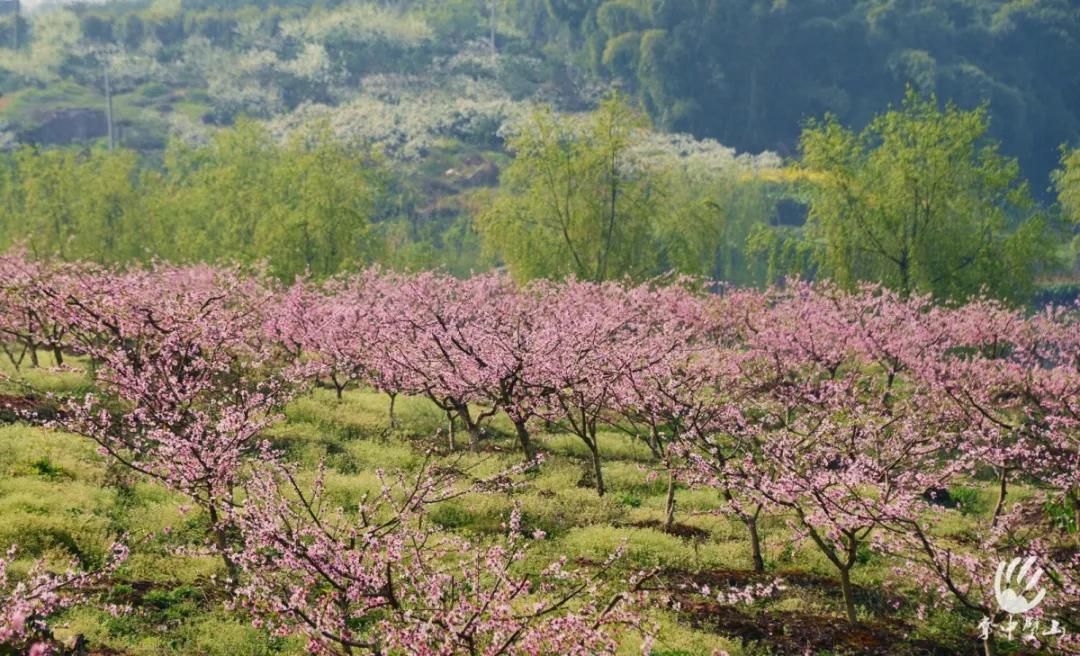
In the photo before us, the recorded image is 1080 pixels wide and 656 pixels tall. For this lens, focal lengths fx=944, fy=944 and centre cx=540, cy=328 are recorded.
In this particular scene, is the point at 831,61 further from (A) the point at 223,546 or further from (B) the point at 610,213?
(A) the point at 223,546

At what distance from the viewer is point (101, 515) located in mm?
18844

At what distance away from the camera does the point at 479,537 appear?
19.9 metres

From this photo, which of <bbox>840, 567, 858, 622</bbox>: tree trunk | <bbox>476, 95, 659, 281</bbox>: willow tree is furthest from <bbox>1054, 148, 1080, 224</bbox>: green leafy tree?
A: <bbox>840, 567, 858, 622</bbox>: tree trunk

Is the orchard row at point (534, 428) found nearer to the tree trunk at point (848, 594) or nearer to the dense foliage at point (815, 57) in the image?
the tree trunk at point (848, 594)

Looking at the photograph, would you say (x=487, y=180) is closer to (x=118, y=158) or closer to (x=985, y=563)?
(x=118, y=158)

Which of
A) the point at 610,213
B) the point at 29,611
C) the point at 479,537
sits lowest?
the point at 479,537

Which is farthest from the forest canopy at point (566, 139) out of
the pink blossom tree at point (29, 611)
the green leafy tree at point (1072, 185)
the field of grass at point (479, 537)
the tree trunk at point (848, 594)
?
the pink blossom tree at point (29, 611)

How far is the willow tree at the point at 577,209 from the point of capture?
51719 mm

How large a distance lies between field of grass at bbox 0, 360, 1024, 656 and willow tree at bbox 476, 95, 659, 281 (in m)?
24.9

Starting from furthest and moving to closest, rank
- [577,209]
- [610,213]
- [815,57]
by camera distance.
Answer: [815,57] → [610,213] → [577,209]

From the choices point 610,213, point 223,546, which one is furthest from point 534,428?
point 610,213

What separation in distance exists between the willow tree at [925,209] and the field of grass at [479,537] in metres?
23.5

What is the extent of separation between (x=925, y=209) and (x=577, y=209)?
1798 cm

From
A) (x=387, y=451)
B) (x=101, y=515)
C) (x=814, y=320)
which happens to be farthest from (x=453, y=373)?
(x=814, y=320)
